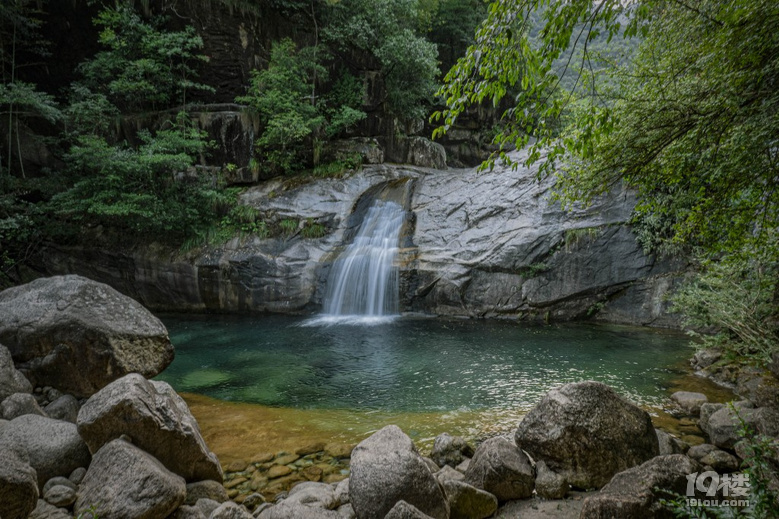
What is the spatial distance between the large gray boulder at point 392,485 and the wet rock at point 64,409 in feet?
13.1

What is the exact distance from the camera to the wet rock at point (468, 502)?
3.30 meters

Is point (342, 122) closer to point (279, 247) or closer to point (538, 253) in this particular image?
point (279, 247)

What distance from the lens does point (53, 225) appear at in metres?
14.4

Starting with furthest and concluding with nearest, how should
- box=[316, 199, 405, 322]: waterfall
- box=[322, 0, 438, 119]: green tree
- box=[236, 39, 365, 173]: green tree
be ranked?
box=[322, 0, 438, 119]: green tree < box=[236, 39, 365, 173]: green tree < box=[316, 199, 405, 322]: waterfall

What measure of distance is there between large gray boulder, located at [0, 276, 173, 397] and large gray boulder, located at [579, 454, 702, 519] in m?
5.67

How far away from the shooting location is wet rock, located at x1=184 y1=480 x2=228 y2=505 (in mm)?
3618

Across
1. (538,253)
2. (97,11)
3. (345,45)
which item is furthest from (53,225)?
(538,253)

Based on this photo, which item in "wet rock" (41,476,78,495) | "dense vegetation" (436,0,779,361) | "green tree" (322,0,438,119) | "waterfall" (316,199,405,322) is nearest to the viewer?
"dense vegetation" (436,0,779,361)

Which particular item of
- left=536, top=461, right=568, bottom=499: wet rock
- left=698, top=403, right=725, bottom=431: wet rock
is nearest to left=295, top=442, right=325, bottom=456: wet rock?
left=536, top=461, right=568, bottom=499: wet rock

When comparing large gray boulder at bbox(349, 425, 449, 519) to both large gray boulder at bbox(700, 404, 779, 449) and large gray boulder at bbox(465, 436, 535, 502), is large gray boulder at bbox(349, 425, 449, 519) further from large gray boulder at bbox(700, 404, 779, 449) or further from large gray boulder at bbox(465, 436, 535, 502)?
large gray boulder at bbox(700, 404, 779, 449)

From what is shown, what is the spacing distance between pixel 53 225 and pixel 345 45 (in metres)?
14.5

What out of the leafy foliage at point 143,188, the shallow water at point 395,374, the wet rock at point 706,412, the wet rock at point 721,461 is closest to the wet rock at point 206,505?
the shallow water at point 395,374

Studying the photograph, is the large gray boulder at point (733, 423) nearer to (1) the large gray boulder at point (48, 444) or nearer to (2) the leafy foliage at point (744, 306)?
(2) the leafy foliage at point (744, 306)

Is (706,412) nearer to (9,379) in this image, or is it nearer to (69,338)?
(69,338)
